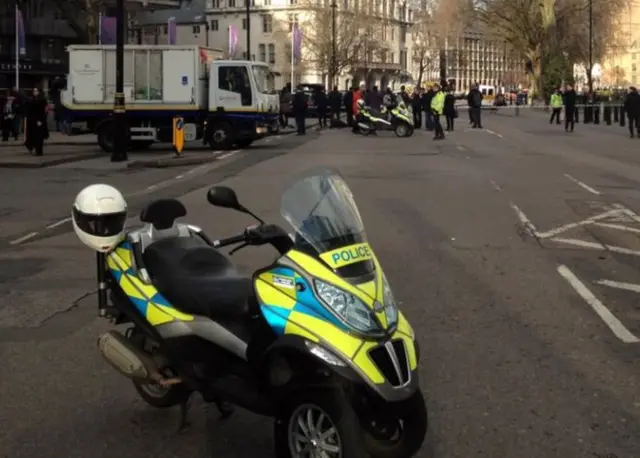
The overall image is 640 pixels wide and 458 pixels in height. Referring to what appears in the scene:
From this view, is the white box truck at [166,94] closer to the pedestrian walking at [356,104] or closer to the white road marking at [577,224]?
the pedestrian walking at [356,104]

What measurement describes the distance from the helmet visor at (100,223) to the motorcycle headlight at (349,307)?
4.72ft

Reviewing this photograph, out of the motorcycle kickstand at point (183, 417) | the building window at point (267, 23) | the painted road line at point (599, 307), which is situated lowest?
the motorcycle kickstand at point (183, 417)

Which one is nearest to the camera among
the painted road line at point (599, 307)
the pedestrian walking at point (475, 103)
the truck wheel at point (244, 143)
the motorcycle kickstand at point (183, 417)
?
the motorcycle kickstand at point (183, 417)

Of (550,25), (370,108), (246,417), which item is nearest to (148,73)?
(370,108)

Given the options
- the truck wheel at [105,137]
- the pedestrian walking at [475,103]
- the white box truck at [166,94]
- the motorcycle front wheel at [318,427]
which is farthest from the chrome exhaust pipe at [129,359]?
the pedestrian walking at [475,103]

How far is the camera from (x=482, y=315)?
744cm

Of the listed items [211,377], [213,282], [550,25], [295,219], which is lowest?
[211,377]

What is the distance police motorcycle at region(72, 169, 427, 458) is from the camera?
3832 mm

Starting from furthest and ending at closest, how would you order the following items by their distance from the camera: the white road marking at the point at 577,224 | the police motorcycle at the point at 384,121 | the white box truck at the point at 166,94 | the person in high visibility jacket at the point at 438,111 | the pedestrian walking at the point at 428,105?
the pedestrian walking at the point at 428,105 < the police motorcycle at the point at 384,121 < the person in high visibility jacket at the point at 438,111 < the white box truck at the point at 166,94 < the white road marking at the point at 577,224

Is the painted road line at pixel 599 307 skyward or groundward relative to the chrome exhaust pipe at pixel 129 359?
groundward

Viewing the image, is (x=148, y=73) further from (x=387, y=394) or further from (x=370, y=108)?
(x=387, y=394)

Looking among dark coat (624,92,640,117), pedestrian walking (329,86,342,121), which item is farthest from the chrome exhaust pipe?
pedestrian walking (329,86,342,121)

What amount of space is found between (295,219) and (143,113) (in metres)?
23.8

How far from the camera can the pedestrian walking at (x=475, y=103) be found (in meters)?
37.4
